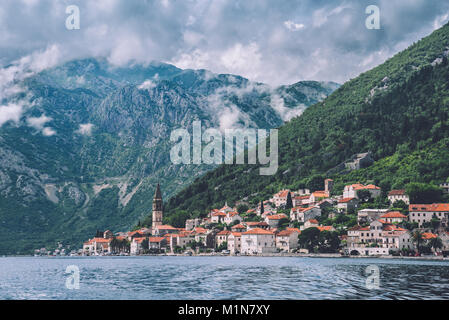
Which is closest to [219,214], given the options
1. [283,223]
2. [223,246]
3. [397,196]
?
[223,246]

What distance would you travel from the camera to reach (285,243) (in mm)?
126000

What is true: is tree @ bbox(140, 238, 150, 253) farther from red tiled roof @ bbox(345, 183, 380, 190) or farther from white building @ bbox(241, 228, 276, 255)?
red tiled roof @ bbox(345, 183, 380, 190)

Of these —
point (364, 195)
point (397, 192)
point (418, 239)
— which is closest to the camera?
point (418, 239)

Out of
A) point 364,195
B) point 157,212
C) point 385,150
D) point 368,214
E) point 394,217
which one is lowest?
point 394,217

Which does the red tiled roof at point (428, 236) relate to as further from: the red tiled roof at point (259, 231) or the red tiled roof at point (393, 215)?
the red tiled roof at point (259, 231)

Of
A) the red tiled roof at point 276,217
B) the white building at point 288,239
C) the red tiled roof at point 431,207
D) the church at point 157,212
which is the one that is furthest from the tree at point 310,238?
the church at point 157,212

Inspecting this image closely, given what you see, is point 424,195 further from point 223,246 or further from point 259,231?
point 223,246

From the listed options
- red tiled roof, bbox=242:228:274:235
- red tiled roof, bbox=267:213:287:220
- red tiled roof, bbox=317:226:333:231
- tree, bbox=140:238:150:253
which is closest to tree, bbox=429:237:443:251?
red tiled roof, bbox=317:226:333:231

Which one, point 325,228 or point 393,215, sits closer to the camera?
point 393,215

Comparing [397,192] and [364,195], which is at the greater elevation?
[397,192]

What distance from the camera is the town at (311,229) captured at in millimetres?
108312

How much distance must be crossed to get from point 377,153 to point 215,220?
50.5m

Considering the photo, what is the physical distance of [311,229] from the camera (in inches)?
4592
